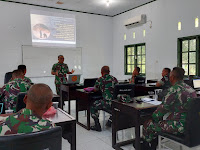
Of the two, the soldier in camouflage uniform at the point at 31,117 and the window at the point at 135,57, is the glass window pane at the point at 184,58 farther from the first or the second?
the soldier in camouflage uniform at the point at 31,117

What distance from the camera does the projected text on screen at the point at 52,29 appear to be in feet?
22.3

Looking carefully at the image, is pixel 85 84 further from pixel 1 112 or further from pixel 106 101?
pixel 1 112

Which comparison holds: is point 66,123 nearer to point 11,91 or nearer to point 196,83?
point 11,91

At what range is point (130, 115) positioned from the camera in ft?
9.09

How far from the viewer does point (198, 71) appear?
17.5 ft

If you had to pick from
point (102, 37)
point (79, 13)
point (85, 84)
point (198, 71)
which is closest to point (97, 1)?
point (79, 13)

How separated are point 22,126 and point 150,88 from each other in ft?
12.6

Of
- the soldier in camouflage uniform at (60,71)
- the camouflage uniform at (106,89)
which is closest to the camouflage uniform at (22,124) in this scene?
the camouflage uniform at (106,89)

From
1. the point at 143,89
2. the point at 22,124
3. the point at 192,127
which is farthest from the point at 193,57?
the point at 22,124

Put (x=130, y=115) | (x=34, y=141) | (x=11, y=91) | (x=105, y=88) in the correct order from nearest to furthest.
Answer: (x=34, y=141) < (x=11, y=91) < (x=130, y=115) < (x=105, y=88)

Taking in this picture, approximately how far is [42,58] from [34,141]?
6280 millimetres

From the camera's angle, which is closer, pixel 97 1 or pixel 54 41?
pixel 97 1

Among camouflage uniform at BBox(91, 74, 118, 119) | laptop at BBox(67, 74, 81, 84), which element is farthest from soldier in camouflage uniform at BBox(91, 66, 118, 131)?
laptop at BBox(67, 74, 81, 84)

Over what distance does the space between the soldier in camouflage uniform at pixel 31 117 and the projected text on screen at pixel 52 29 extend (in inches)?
236
